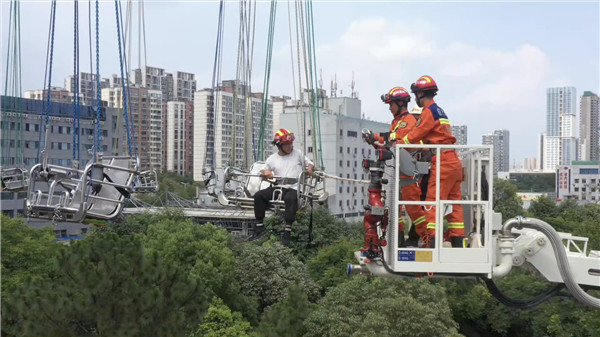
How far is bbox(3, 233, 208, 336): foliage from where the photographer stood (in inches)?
619

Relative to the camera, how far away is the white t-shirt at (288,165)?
35.9 feet

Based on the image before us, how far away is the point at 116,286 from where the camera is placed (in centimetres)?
1638

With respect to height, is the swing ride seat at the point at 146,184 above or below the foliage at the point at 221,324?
above

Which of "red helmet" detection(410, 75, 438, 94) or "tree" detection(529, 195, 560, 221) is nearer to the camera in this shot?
"red helmet" detection(410, 75, 438, 94)

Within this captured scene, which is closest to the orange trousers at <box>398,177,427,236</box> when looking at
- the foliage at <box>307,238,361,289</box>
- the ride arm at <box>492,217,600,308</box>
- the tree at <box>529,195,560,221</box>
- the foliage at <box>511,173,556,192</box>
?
Answer: the ride arm at <box>492,217,600,308</box>

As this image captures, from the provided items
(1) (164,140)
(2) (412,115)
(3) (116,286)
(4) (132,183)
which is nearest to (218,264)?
(3) (116,286)

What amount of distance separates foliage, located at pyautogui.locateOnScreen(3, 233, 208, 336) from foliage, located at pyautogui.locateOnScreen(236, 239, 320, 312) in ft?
44.6

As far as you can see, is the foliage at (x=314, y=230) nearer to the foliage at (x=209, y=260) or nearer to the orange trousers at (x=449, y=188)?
the foliage at (x=209, y=260)

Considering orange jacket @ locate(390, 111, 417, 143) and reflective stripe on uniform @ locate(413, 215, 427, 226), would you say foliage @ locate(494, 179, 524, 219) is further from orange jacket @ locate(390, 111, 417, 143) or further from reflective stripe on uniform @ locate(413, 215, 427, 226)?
reflective stripe on uniform @ locate(413, 215, 427, 226)

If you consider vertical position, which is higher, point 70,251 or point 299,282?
point 70,251

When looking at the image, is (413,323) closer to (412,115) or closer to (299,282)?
(299,282)

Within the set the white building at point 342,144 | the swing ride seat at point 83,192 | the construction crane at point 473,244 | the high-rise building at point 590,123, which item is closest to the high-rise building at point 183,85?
the white building at point 342,144

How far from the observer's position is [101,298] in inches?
643

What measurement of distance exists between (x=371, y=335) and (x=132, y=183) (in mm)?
12055
